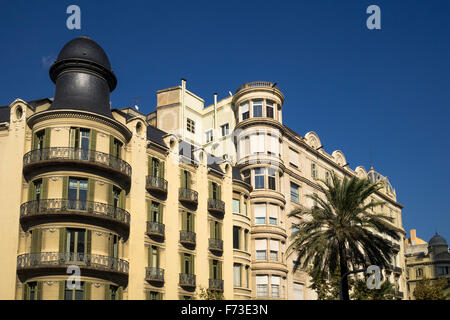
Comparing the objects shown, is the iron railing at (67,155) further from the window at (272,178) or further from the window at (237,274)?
the window at (272,178)

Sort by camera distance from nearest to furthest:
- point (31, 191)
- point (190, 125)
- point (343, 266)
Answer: point (31, 191) < point (343, 266) < point (190, 125)

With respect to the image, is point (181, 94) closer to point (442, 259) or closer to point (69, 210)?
point (69, 210)

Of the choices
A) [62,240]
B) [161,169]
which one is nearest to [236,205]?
[161,169]

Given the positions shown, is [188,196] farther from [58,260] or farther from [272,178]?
[58,260]

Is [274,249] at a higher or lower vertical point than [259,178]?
lower

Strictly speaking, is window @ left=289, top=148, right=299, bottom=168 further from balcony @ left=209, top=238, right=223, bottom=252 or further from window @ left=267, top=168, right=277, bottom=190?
balcony @ left=209, top=238, right=223, bottom=252

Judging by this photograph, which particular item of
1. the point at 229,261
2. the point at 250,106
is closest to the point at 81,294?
the point at 229,261

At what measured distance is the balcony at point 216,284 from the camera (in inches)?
1853

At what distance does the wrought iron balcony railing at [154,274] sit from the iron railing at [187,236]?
3676mm

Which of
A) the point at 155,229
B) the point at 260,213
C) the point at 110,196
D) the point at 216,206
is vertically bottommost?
the point at 155,229

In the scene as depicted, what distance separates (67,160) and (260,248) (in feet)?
75.6

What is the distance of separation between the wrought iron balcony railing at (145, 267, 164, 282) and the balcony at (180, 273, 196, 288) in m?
2.16

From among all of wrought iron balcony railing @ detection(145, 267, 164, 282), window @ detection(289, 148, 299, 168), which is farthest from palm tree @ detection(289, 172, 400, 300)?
window @ detection(289, 148, 299, 168)

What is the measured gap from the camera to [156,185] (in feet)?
143
